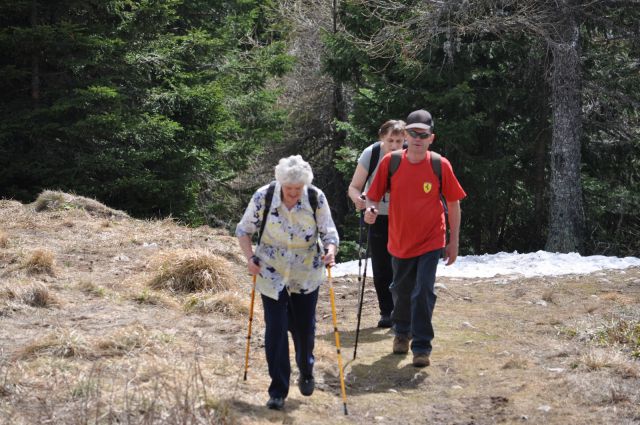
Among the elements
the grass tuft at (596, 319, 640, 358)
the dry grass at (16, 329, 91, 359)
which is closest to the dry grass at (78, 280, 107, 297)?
the dry grass at (16, 329, 91, 359)

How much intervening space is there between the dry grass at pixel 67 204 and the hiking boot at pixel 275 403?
27.3 feet

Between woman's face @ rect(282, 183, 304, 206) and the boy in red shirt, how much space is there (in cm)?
145

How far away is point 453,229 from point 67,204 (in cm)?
813

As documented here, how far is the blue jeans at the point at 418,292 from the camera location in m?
6.79

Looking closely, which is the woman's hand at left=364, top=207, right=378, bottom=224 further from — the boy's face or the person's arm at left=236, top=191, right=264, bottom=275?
the person's arm at left=236, top=191, right=264, bottom=275

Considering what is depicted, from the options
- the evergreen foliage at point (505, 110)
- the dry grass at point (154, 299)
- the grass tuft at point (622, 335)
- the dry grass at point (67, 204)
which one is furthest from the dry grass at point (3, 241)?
the evergreen foliage at point (505, 110)

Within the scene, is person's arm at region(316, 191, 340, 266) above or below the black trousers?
above

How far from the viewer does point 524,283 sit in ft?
34.0

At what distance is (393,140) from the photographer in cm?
744

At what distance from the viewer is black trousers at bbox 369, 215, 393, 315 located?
308 inches

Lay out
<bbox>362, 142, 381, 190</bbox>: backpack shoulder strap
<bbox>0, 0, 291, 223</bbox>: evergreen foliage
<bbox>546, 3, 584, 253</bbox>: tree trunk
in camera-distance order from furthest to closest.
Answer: <bbox>0, 0, 291, 223</bbox>: evergreen foliage < <bbox>546, 3, 584, 253</bbox>: tree trunk < <bbox>362, 142, 381, 190</bbox>: backpack shoulder strap

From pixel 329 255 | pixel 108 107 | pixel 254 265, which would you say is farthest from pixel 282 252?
pixel 108 107

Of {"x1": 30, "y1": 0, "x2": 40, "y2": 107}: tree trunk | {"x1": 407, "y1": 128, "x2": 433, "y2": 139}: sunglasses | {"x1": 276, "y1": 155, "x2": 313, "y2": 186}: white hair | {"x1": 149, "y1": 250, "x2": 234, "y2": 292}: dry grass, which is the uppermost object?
{"x1": 30, "y1": 0, "x2": 40, "y2": 107}: tree trunk

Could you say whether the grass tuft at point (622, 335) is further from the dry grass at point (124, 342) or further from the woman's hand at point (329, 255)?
the dry grass at point (124, 342)
